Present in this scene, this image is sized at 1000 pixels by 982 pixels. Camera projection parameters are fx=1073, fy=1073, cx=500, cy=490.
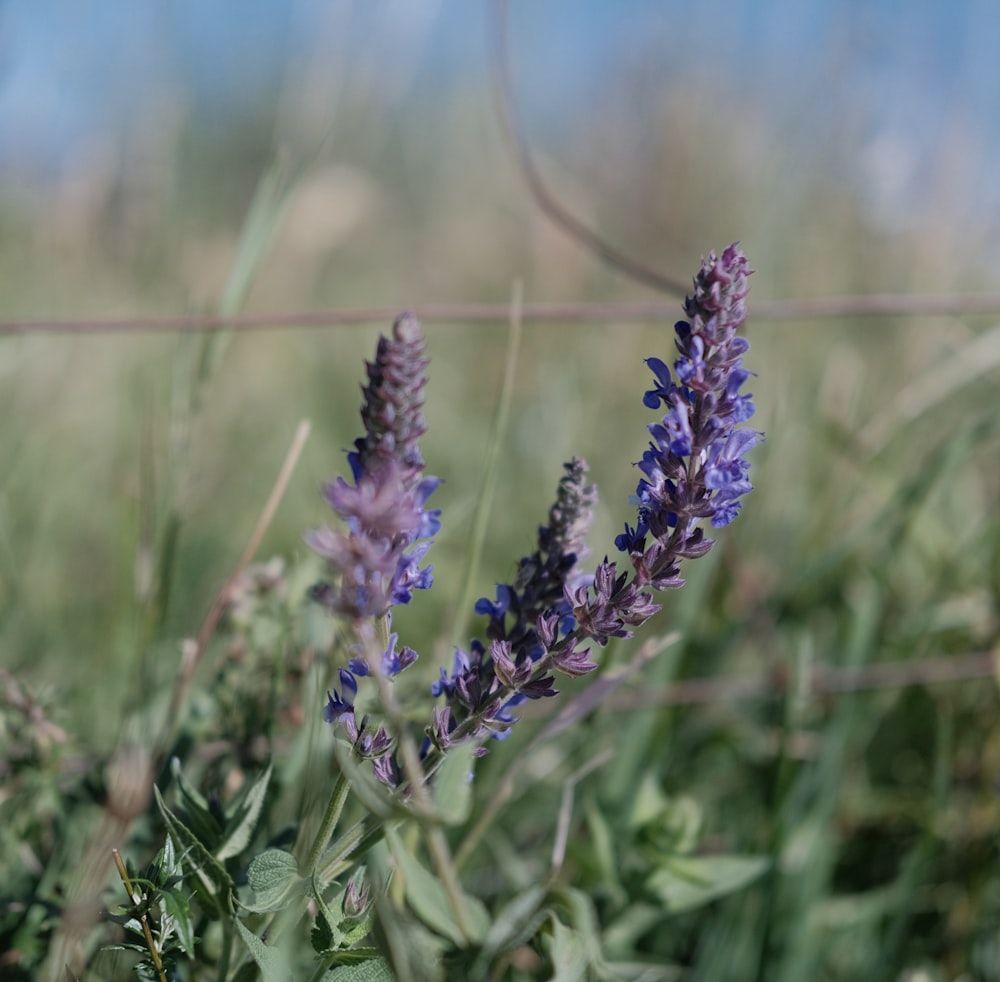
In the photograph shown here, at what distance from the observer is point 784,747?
64.6 inches

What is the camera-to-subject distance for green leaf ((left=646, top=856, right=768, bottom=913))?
1337mm

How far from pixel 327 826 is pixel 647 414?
3066 millimetres

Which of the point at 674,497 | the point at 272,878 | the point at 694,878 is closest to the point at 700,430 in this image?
the point at 674,497

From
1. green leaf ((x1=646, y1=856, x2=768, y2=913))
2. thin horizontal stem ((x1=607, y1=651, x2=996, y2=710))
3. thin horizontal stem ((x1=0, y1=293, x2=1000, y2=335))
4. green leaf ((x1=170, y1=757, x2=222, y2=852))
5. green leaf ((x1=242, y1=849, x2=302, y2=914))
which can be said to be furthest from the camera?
thin horizontal stem ((x1=607, y1=651, x2=996, y2=710))

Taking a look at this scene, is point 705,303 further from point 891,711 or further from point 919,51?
point 919,51

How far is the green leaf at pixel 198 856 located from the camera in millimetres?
884

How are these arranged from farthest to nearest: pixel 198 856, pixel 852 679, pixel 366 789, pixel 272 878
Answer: pixel 852 679 < pixel 198 856 < pixel 272 878 < pixel 366 789

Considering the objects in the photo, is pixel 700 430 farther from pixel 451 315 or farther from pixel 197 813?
pixel 451 315

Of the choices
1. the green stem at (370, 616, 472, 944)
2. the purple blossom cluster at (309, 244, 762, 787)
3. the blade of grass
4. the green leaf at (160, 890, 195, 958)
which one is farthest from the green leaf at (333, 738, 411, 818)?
the blade of grass

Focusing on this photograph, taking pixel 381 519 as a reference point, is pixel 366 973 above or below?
below

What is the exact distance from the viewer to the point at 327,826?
0.85m

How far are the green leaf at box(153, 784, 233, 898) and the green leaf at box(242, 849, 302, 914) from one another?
2.4 inches

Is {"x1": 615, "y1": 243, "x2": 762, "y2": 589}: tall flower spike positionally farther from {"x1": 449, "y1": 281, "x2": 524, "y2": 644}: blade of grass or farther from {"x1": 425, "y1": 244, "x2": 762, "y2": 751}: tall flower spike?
Result: {"x1": 449, "y1": 281, "x2": 524, "y2": 644}: blade of grass

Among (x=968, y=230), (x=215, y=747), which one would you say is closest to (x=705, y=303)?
(x=215, y=747)
